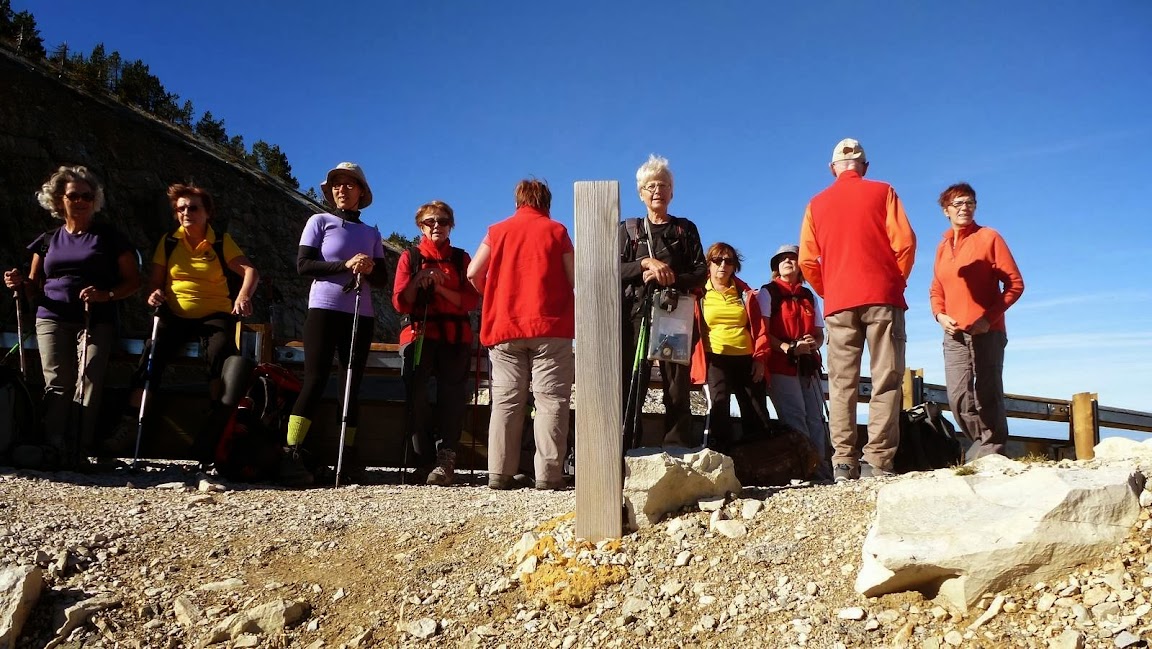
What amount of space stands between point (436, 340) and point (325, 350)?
0.79 m

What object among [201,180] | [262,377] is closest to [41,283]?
[262,377]

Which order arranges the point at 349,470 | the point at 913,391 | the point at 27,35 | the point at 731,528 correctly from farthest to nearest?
the point at 27,35 → the point at 913,391 → the point at 349,470 → the point at 731,528

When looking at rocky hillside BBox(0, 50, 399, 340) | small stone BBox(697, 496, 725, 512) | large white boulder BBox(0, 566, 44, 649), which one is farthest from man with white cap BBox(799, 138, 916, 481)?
rocky hillside BBox(0, 50, 399, 340)

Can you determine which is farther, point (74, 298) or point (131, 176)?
point (131, 176)

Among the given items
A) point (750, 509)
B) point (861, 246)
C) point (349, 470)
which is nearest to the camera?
point (750, 509)

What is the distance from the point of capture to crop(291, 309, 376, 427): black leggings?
5566mm

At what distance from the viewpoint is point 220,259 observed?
232 inches

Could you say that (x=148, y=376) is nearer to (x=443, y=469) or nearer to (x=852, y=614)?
(x=443, y=469)

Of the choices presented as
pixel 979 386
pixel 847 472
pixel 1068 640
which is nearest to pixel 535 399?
pixel 847 472

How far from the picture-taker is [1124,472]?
9.52 ft

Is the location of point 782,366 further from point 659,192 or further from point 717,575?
point 717,575

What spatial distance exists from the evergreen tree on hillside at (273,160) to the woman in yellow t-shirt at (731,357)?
124ft

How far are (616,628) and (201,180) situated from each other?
88.7 ft

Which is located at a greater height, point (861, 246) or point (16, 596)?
point (861, 246)
